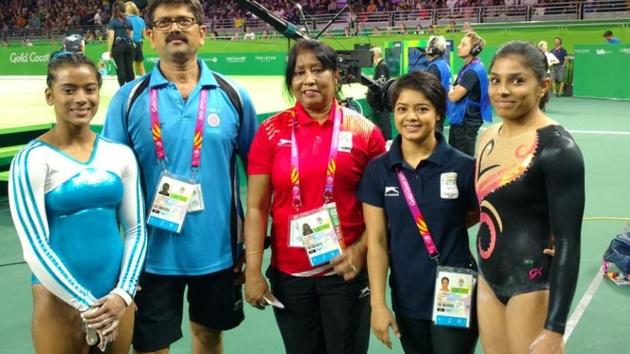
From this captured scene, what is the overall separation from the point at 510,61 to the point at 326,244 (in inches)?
33.7

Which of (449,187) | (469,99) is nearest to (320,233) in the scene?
(449,187)

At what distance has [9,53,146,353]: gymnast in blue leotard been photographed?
195cm

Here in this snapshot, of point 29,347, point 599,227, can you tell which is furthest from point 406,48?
point 29,347

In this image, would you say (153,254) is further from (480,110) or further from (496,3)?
(496,3)

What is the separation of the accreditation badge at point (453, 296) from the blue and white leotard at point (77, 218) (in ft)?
3.26

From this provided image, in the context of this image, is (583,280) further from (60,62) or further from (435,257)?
(60,62)

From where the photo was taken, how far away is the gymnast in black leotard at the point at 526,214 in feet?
5.65

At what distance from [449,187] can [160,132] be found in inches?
40.4

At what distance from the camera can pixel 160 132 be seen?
7.51ft

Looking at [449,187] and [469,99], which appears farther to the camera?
[469,99]

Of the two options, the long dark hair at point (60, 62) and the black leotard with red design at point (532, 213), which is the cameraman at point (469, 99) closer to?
the black leotard with red design at point (532, 213)

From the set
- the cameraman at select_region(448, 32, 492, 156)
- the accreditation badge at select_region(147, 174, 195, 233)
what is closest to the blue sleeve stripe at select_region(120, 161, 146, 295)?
the accreditation badge at select_region(147, 174, 195, 233)

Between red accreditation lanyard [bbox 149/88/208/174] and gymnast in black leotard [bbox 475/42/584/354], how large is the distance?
0.99 m

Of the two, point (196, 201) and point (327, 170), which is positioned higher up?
point (327, 170)
